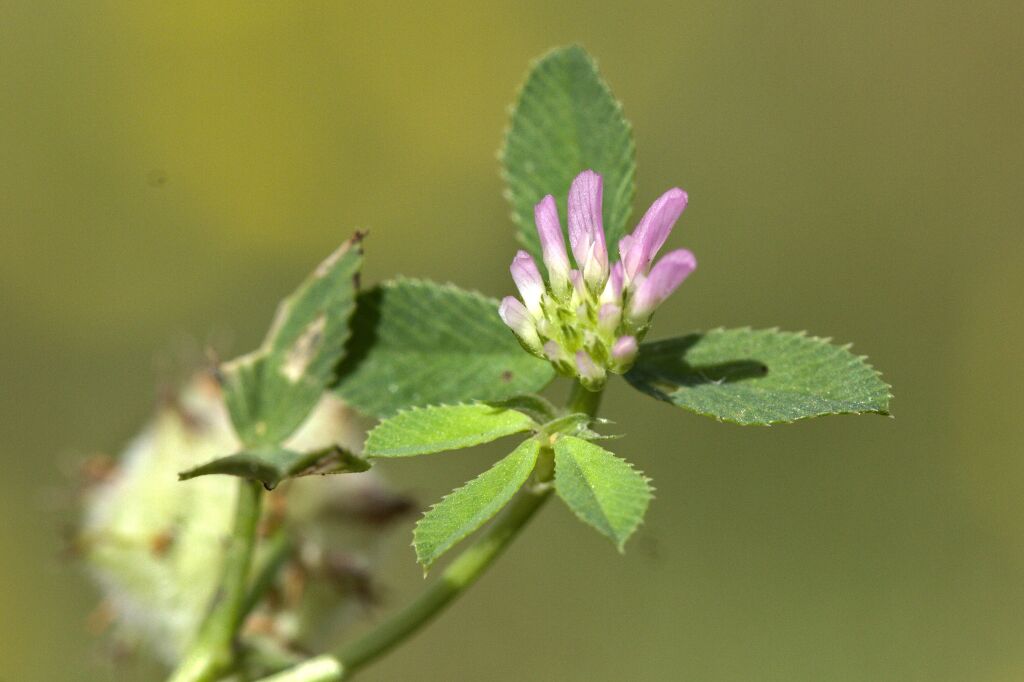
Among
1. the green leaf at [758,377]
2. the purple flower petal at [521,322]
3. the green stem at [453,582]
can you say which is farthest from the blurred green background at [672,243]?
the purple flower petal at [521,322]

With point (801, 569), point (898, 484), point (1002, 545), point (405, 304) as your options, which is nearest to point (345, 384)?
point (405, 304)

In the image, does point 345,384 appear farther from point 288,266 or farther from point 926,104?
point 926,104

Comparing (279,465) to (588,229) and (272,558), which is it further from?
→ (272,558)

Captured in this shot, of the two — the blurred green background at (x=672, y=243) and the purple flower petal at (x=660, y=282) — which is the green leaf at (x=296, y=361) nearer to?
the purple flower petal at (x=660, y=282)

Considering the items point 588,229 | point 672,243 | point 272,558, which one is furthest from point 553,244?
point 672,243

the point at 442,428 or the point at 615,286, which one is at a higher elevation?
the point at 615,286
